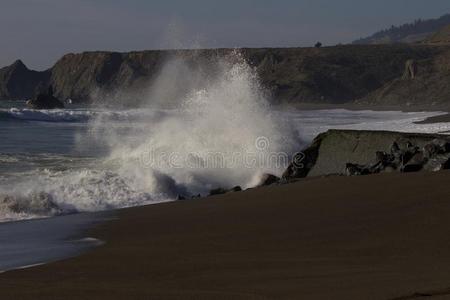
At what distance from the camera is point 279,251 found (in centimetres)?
592

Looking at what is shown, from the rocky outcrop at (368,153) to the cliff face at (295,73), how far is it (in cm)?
6323

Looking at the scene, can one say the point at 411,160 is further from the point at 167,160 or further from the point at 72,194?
the point at 167,160

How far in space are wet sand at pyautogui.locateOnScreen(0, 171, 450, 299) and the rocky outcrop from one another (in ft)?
3.73

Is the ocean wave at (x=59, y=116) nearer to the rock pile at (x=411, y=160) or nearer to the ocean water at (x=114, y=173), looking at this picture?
the ocean water at (x=114, y=173)

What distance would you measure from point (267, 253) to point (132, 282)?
4.01 ft

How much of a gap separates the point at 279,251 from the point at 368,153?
597cm

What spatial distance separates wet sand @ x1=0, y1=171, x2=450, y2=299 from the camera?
15.1 feet

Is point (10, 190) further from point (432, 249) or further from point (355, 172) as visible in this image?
point (432, 249)

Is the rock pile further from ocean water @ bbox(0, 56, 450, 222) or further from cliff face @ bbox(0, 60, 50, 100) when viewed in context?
cliff face @ bbox(0, 60, 50, 100)

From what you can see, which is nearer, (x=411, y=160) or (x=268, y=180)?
(x=411, y=160)

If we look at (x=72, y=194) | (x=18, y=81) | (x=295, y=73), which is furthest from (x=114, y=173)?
(x=18, y=81)

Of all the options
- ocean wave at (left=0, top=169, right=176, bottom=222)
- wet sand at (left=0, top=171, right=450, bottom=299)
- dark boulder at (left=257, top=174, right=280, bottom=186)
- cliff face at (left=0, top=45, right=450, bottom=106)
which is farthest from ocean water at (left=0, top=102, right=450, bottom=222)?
cliff face at (left=0, top=45, right=450, bottom=106)

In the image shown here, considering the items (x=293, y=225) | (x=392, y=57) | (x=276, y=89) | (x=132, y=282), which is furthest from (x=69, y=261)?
(x=392, y=57)

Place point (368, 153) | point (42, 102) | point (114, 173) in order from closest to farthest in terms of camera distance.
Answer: point (368, 153)
point (114, 173)
point (42, 102)
